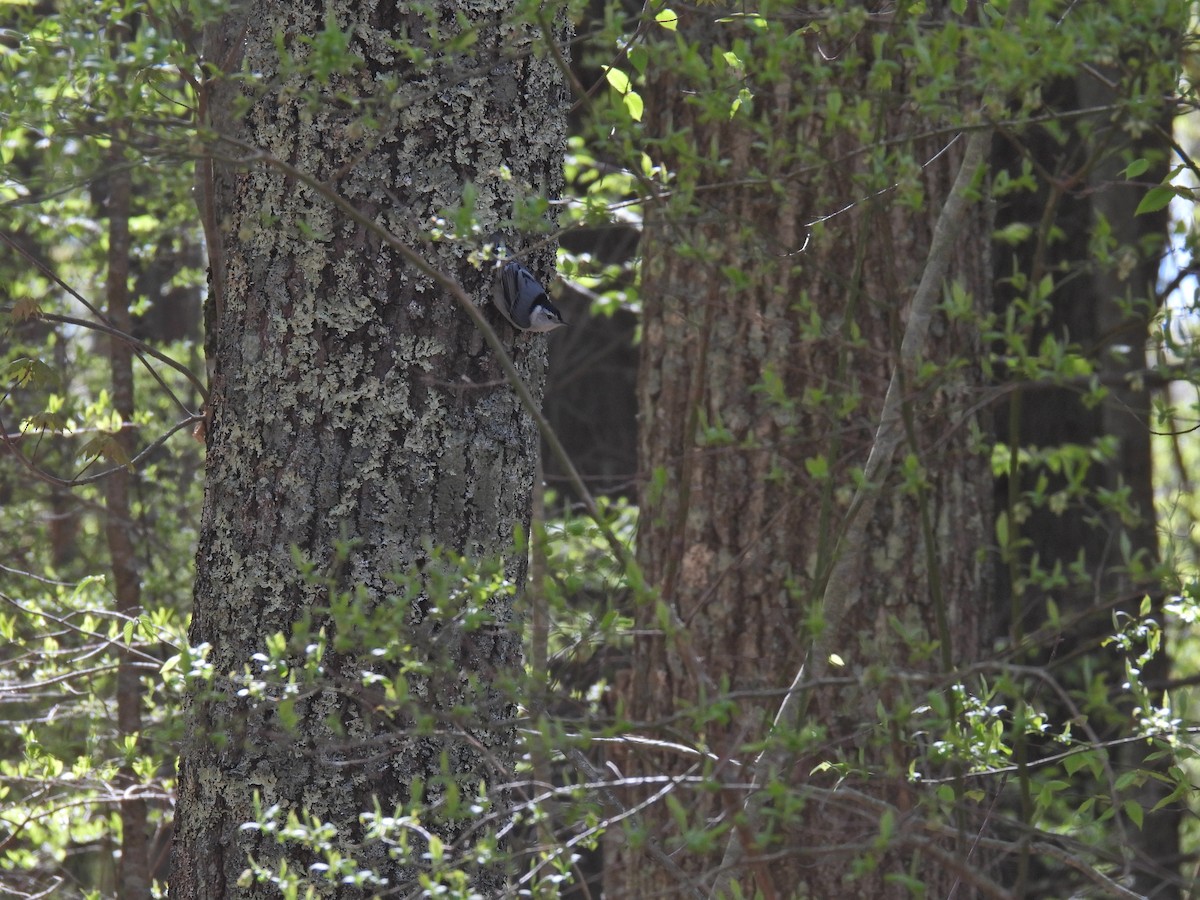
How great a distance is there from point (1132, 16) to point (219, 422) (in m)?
1.34

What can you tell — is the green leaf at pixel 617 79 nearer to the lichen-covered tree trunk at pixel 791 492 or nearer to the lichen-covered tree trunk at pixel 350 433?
the lichen-covered tree trunk at pixel 350 433

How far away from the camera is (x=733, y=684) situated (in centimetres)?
322

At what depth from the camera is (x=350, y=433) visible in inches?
70.0

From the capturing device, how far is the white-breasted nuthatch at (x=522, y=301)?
1803mm

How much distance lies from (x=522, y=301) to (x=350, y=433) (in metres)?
0.32

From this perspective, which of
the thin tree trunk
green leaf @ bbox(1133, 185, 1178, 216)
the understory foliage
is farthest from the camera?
the thin tree trunk

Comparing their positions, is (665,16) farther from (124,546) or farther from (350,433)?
(124,546)

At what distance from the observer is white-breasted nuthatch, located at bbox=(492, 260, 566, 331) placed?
1.80 meters

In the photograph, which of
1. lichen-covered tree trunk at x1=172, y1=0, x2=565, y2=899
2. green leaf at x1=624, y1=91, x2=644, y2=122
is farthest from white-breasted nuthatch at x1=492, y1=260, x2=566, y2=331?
green leaf at x1=624, y1=91, x2=644, y2=122

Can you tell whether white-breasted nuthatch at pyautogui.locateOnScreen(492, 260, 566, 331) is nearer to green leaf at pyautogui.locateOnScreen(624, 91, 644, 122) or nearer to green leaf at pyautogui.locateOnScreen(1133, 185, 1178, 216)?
green leaf at pyautogui.locateOnScreen(624, 91, 644, 122)

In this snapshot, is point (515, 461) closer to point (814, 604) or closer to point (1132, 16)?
point (814, 604)

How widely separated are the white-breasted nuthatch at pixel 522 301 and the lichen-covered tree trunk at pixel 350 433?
0.05m

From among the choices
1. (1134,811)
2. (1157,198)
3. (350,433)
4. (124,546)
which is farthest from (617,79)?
(124,546)

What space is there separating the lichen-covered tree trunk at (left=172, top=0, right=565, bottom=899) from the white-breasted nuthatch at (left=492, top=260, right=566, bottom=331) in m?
0.05
